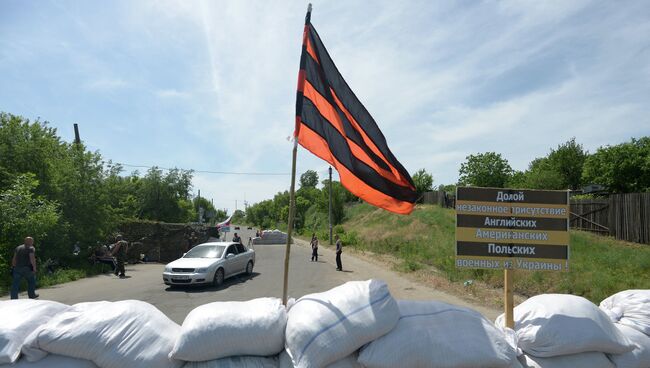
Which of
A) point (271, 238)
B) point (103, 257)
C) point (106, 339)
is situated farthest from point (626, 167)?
point (106, 339)

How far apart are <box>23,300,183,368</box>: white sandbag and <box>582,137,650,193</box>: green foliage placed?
38.6m

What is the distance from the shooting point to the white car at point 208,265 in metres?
13.6

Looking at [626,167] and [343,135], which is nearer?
[343,135]

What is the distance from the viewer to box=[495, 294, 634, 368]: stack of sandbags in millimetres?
3125

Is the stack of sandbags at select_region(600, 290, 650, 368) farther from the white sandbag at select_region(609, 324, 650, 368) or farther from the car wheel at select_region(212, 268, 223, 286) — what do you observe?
the car wheel at select_region(212, 268, 223, 286)

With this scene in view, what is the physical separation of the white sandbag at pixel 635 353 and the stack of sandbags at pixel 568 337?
97 millimetres

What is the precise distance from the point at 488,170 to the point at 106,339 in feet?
147

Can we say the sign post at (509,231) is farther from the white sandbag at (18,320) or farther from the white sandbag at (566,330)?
the white sandbag at (18,320)

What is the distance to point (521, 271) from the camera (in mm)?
14078

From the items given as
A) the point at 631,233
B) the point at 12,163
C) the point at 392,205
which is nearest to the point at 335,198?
the point at 631,233

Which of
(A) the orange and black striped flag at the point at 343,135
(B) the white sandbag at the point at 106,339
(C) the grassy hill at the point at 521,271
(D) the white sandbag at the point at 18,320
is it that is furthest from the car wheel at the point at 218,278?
(B) the white sandbag at the point at 106,339

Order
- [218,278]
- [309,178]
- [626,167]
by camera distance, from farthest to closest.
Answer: [309,178], [626,167], [218,278]

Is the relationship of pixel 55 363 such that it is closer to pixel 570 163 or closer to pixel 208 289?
pixel 208 289

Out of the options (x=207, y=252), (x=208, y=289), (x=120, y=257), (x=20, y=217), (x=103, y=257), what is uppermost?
(x=20, y=217)
